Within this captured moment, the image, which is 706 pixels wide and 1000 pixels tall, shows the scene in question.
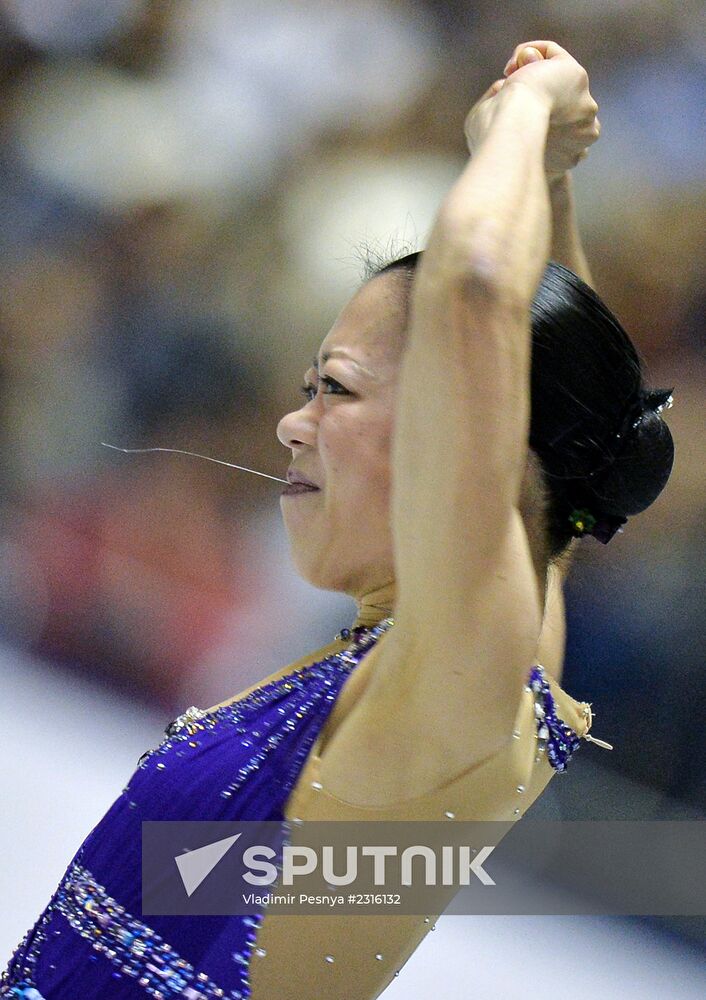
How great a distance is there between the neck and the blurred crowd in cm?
98

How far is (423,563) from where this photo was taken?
0.68 metres

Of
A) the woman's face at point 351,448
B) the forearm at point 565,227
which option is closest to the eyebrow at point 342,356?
the woman's face at point 351,448

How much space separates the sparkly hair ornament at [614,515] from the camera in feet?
3.01

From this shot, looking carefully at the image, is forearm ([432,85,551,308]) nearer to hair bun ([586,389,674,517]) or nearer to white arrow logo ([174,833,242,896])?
hair bun ([586,389,674,517])

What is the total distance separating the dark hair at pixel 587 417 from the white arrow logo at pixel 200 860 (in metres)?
0.36

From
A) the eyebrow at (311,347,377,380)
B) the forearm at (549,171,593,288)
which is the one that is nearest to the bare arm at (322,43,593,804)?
the eyebrow at (311,347,377,380)

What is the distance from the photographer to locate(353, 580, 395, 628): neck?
98 cm

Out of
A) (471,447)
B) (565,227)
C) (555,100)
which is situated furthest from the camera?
(565,227)

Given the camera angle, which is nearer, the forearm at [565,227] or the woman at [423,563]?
the woman at [423,563]

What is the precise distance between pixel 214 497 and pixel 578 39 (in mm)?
1278

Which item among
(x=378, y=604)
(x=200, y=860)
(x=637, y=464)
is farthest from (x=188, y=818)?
(x=637, y=464)

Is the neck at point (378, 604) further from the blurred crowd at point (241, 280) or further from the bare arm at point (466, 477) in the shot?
the blurred crowd at point (241, 280)

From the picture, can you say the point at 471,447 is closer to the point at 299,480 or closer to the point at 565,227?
the point at 299,480

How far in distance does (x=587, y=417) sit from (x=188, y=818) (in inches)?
17.8
